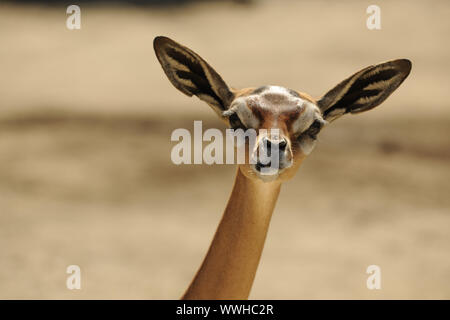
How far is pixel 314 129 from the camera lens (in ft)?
14.0

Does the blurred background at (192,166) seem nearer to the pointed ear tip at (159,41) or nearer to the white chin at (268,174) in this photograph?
the pointed ear tip at (159,41)

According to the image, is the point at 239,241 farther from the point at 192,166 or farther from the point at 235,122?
the point at 192,166

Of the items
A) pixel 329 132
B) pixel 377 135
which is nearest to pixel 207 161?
pixel 329 132

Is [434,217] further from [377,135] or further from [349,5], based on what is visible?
[349,5]

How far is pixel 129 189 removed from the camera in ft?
36.1

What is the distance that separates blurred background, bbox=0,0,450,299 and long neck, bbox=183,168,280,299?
398cm

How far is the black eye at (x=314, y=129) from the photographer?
4.25 meters

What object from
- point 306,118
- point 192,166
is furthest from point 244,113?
point 192,166

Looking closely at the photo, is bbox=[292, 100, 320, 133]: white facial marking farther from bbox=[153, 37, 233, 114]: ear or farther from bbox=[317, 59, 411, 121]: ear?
bbox=[153, 37, 233, 114]: ear

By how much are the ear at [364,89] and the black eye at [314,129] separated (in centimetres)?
20

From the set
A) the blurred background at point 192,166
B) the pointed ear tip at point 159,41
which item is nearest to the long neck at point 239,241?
the pointed ear tip at point 159,41

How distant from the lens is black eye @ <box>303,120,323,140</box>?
4254mm

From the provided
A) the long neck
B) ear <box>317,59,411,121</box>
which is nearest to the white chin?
the long neck

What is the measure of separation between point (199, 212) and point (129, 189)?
1.21 m
